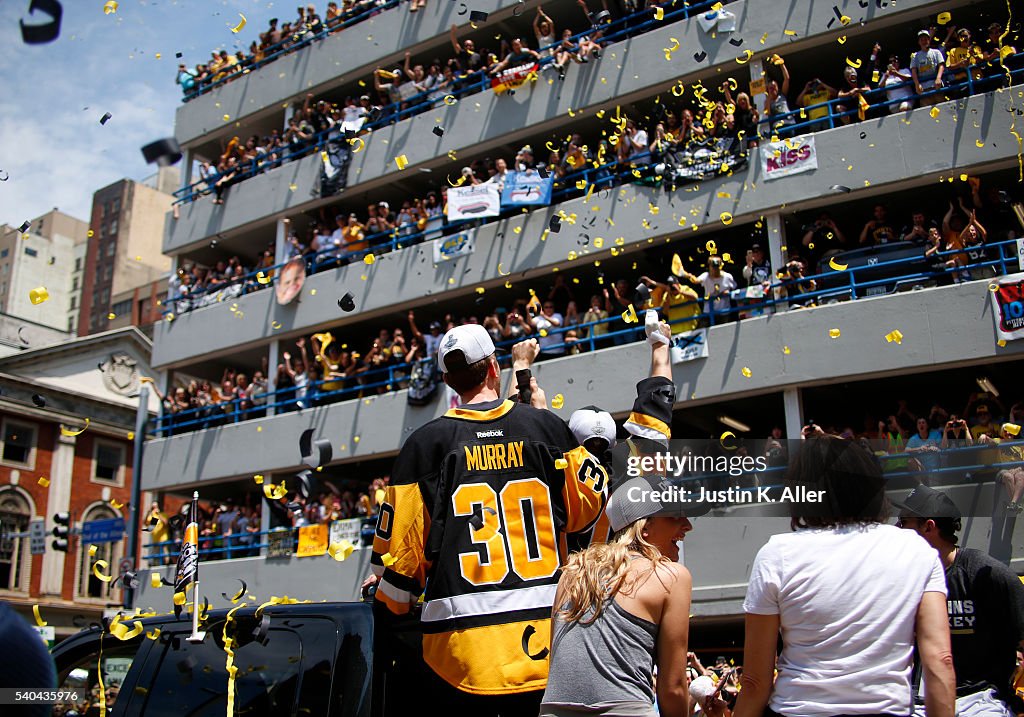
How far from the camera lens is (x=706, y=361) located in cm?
1652

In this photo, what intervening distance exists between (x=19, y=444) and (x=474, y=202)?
22.6 meters

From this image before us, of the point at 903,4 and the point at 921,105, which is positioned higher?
the point at 903,4

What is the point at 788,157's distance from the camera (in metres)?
16.6

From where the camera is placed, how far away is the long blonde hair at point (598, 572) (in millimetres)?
3355

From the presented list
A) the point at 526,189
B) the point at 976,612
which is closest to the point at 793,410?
the point at 526,189

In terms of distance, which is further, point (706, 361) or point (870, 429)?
point (706, 361)

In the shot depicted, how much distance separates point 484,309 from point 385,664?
1829 cm

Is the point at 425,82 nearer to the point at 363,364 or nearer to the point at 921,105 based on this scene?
the point at 363,364

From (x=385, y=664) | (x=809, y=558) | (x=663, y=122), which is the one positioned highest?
(x=663, y=122)

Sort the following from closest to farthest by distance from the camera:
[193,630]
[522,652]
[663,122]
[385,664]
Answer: [522,652] < [385,664] < [193,630] < [663,122]

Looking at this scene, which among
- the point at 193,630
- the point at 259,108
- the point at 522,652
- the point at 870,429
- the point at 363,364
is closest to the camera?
the point at 522,652

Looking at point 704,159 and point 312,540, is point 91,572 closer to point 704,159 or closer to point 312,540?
point 312,540

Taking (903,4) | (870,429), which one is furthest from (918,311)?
(903,4)

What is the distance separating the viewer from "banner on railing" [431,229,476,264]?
797 inches
